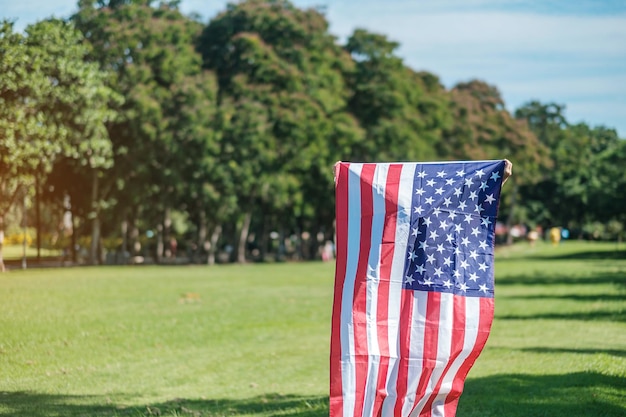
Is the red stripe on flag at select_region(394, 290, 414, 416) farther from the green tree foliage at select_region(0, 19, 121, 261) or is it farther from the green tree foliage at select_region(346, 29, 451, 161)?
the green tree foliage at select_region(346, 29, 451, 161)

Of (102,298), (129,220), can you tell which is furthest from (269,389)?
(129,220)

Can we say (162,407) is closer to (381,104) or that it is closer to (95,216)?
(95,216)

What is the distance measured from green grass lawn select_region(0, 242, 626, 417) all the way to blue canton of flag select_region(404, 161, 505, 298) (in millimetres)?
3620

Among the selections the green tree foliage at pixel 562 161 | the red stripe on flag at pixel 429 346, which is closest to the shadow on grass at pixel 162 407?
the red stripe on flag at pixel 429 346

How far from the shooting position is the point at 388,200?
7855 millimetres

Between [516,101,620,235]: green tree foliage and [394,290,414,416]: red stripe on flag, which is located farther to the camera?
[516,101,620,235]: green tree foliage

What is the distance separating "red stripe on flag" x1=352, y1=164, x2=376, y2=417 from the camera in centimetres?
770

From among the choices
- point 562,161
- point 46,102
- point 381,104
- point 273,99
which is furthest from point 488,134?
point 46,102

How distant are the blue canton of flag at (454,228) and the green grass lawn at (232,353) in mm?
3620

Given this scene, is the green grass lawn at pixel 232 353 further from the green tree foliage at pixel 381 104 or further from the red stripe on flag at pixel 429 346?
the green tree foliage at pixel 381 104

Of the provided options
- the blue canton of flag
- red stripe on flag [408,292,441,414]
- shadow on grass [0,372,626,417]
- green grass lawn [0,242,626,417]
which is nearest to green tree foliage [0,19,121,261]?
green grass lawn [0,242,626,417]

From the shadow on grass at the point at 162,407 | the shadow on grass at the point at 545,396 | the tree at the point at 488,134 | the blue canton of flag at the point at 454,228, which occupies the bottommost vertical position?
the shadow on grass at the point at 162,407

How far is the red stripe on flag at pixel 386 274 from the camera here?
7688 mm

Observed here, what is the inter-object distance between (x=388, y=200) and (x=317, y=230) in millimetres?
60173
